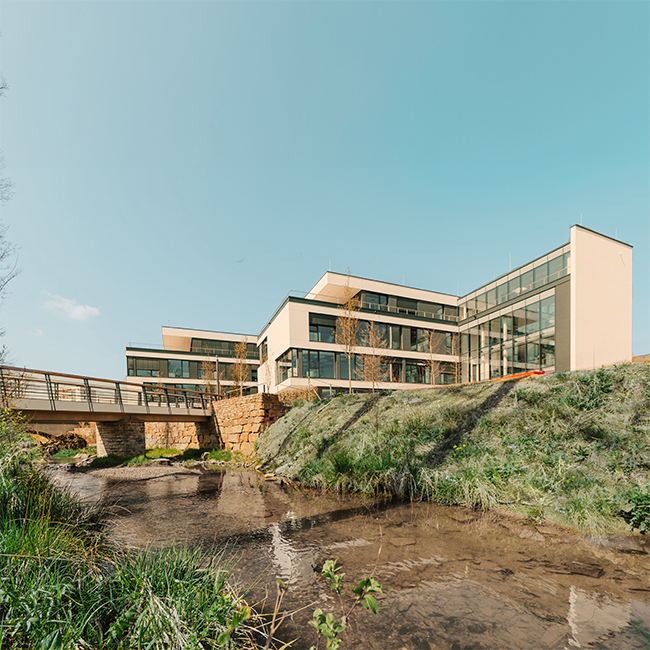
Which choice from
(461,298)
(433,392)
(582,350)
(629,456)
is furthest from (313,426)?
(461,298)

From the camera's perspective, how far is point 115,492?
32.1ft

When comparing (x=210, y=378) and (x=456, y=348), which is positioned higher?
(x=456, y=348)

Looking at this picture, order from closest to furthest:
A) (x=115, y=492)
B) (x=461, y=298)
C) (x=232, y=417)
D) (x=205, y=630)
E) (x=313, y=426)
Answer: (x=205, y=630) < (x=115, y=492) < (x=313, y=426) < (x=232, y=417) < (x=461, y=298)

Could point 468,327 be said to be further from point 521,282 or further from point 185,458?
point 185,458

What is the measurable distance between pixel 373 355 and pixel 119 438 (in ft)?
53.6

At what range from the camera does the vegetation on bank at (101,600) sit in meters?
Result: 2.30

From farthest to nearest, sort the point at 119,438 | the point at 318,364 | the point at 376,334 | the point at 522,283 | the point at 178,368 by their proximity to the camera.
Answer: the point at 178,368
the point at 376,334
the point at 522,283
the point at 318,364
the point at 119,438

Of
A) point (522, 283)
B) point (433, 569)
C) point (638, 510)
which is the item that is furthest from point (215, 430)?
point (522, 283)

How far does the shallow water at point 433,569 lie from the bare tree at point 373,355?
18673mm

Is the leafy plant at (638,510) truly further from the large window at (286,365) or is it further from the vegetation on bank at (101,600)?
the large window at (286,365)

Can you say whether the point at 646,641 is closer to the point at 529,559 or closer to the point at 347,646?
the point at 529,559

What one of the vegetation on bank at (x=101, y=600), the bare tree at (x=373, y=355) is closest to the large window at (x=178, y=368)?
the bare tree at (x=373, y=355)

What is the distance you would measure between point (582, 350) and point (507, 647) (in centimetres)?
2586

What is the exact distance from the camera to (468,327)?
109 feet
